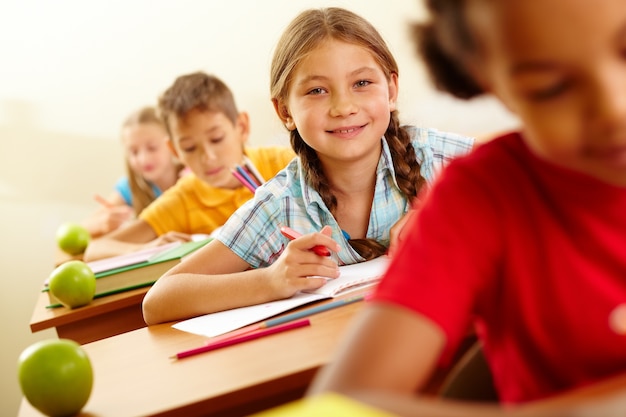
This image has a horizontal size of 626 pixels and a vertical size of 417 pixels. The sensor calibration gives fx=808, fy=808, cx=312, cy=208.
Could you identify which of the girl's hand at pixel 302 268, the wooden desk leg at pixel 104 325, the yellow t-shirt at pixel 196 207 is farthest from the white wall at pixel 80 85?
the girl's hand at pixel 302 268

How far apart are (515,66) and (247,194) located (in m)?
2.34

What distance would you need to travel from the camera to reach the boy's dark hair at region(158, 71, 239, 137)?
284 cm

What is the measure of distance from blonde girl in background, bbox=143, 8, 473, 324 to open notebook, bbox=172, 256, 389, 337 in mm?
159

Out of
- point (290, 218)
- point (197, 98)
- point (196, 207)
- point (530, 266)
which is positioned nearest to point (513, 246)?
point (530, 266)

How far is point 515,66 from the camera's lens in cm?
59

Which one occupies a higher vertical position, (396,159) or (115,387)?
(396,159)

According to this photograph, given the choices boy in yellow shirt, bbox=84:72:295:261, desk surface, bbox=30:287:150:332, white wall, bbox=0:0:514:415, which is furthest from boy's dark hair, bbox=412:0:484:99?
white wall, bbox=0:0:514:415

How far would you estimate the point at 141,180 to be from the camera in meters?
3.95

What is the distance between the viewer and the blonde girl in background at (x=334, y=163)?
1.67 meters

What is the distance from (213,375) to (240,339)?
131 mm

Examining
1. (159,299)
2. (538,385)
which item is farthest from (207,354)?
(538,385)

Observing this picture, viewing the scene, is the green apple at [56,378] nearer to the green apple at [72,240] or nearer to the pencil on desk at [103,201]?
the green apple at [72,240]

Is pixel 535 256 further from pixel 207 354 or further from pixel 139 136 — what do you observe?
pixel 139 136

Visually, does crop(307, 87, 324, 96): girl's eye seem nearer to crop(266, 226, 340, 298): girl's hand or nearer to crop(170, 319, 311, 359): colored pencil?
crop(266, 226, 340, 298): girl's hand
